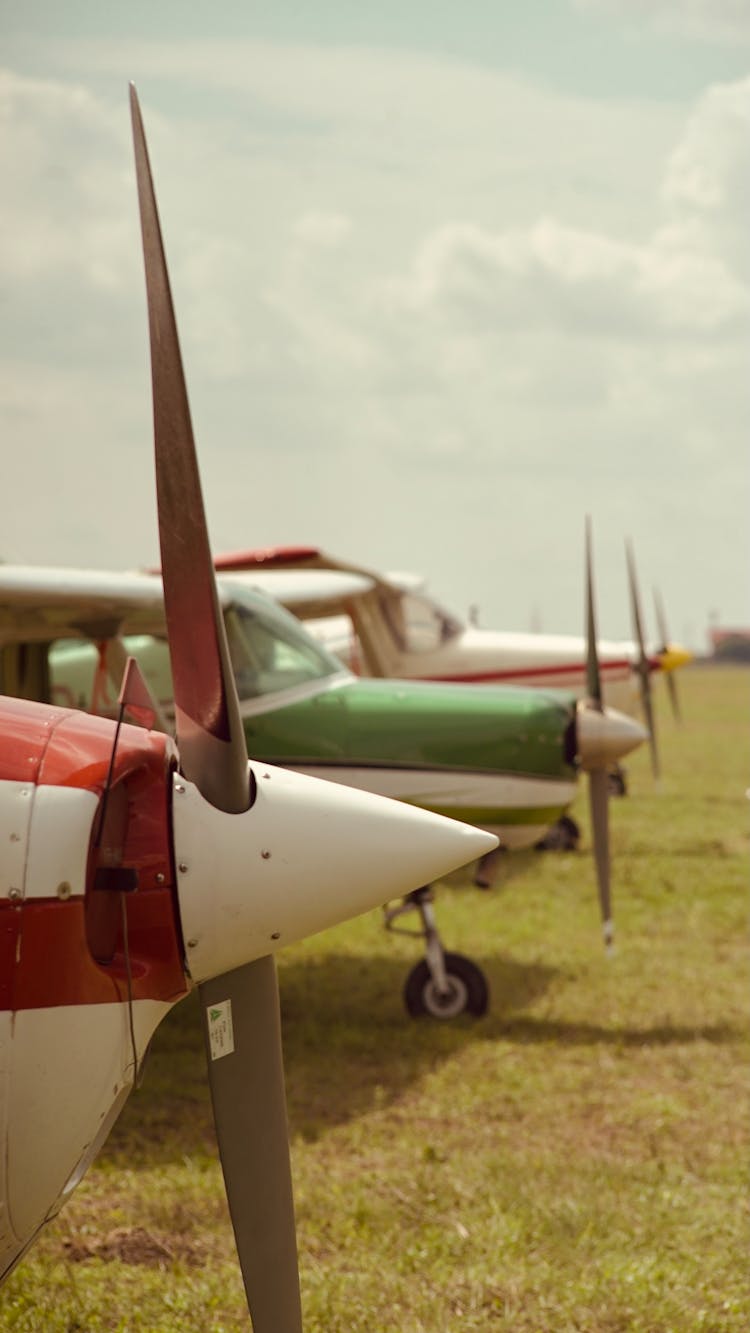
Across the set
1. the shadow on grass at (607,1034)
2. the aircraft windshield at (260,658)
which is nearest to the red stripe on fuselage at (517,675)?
the aircraft windshield at (260,658)

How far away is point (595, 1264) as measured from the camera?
4.89 metres

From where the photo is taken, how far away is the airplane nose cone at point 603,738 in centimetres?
847

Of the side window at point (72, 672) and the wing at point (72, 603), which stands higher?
the wing at point (72, 603)

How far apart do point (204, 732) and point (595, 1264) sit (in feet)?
8.52

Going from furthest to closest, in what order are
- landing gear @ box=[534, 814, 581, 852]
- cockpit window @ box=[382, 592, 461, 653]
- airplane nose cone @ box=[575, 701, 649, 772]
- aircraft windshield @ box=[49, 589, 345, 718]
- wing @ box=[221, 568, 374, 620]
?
landing gear @ box=[534, 814, 581, 852]
cockpit window @ box=[382, 592, 461, 653]
wing @ box=[221, 568, 374, 620]
airplane nose cone @ box=[575, 701, 649, 772]
aircraft windshield @ box=[49, 589, 345, 718]

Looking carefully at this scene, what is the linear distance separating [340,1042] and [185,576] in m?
4.77

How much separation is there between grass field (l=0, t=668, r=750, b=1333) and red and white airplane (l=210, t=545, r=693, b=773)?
3.54 meters

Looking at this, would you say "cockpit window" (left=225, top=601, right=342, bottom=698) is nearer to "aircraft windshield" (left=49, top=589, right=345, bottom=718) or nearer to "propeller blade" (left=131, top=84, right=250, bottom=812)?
"aircraft windshield" (left=49, top=589, right=345, bottom=718)

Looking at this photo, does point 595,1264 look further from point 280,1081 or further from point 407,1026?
point 407,1026

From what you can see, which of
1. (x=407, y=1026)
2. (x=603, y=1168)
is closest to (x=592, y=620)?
(x=407, y=1026)

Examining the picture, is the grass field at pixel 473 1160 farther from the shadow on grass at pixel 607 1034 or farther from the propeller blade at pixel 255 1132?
the propeller blade at pixel 255 1132

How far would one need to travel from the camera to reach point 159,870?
3211 millimetres

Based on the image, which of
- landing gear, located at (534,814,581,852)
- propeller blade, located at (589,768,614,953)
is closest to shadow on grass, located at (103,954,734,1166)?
propeller blade, located at (589,768,614,953)

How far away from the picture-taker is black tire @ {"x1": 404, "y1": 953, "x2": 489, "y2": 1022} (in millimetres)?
8250
